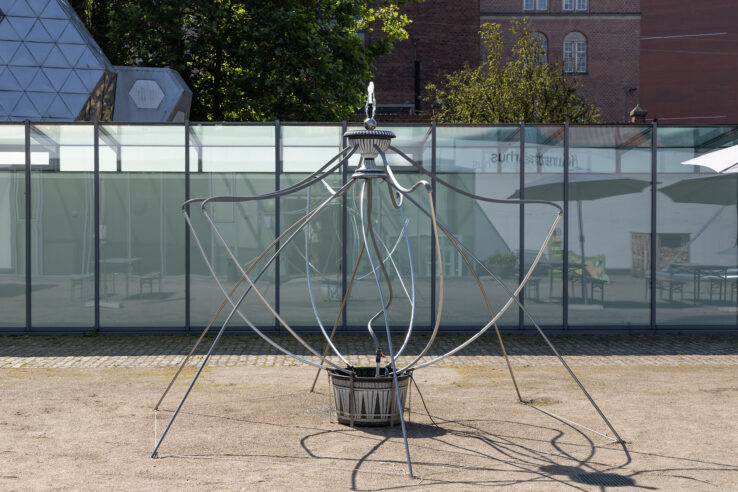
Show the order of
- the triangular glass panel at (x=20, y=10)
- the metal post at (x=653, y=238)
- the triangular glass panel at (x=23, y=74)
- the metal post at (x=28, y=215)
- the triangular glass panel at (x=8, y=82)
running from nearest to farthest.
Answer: the metal post at (x=28, y=215) < the metal post at (x=653, y=238) < the triangular glass panel at (x=8, y=82) < the triangular glass panel at (x=23, y=74) < the triangular glass panel at (x=20, y=10)

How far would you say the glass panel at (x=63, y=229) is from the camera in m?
13.2

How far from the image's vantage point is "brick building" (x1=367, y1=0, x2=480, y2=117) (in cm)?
4219

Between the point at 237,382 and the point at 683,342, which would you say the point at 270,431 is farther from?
the point at 683,342

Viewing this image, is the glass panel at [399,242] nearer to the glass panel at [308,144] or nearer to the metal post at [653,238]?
the glass panel at [308,144]

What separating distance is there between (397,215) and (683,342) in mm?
4504

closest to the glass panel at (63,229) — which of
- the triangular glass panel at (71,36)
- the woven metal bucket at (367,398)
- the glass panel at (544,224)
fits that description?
the triangular glass panel at (71,36)

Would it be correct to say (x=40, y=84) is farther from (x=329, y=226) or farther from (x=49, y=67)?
(x=329, y=226)

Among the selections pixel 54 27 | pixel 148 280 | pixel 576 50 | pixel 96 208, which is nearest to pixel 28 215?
pixel 96 208

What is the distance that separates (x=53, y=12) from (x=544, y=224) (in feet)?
36.0

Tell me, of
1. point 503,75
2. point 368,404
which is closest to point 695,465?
point 368,404

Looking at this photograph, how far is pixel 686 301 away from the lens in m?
13.6

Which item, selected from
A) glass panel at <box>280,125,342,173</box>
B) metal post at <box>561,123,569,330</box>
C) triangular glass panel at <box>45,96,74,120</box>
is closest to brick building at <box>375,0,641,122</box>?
triangular glass panel at <box>45,96,74,120</box>

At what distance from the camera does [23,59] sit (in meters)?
17.4

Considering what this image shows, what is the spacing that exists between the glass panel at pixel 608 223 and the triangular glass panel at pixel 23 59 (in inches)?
419
